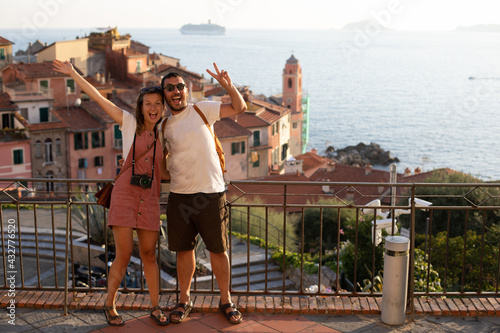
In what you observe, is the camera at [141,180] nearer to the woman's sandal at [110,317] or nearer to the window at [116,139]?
the woman's sandal at [110,317]

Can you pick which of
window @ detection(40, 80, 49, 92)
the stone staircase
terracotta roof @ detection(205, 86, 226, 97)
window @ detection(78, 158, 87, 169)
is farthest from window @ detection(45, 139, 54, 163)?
the stone staircase

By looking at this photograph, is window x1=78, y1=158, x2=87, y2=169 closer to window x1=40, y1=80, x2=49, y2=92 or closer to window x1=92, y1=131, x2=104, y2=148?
→ window x1=92, y1=131, x2=104, y2=148

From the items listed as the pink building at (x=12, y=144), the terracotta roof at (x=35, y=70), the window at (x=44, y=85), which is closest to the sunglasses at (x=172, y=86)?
the pink building at (x=12, y=144)

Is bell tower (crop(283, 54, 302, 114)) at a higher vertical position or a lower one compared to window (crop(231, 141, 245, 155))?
higher

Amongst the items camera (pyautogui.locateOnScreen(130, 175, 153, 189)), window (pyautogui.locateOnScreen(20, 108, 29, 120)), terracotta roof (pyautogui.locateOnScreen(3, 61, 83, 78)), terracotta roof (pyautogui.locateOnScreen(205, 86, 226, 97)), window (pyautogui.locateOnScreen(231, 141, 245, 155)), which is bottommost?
window (pyautogui.locateOnScreen(231, 141, 245, 155))

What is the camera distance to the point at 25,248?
46.0 feet

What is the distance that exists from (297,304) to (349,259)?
700 cm

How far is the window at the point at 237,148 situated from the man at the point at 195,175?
41.8m

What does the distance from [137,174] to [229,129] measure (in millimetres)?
42018

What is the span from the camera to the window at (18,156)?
3809cm

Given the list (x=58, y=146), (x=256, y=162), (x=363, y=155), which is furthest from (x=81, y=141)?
(x=363, y=155)

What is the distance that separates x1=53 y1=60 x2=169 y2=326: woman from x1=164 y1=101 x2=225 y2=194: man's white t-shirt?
10 centimetres

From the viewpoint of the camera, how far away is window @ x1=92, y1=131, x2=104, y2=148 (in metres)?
41.1

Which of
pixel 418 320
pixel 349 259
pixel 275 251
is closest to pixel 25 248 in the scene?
pixel 275 251
